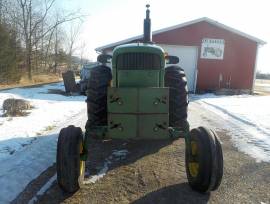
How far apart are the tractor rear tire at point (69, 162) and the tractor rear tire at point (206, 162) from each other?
155 centimetres

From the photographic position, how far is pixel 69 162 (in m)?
4.29

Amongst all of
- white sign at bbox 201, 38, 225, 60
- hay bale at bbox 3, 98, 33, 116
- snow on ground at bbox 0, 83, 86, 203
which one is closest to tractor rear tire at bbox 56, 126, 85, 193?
snow on ground at bbox 0, 83, 86, 203

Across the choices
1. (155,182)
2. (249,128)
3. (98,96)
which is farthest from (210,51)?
(155,182)

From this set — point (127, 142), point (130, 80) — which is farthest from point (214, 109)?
point (130, 80)

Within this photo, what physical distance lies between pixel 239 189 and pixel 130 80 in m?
2.40

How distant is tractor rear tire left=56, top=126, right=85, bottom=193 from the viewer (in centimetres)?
427

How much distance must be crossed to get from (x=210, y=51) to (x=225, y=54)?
988 millimetres

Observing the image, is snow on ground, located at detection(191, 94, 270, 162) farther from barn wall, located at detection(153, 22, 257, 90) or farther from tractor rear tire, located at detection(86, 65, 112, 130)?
barn wall, located at detection(153, 22, 257, 90)

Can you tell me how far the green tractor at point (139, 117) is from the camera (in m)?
4.32

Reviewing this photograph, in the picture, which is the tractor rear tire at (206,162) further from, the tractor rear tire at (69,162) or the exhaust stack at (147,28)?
the exhaust stack at (147,28)

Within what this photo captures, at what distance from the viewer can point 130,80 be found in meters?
5.71

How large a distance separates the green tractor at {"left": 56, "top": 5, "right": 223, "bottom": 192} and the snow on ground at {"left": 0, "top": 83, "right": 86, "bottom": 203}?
2.80 ft

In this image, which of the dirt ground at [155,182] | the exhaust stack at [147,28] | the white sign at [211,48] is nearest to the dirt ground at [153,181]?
the dirt ground at [155,182]

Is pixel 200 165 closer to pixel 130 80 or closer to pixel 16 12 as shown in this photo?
pixel 130 80
